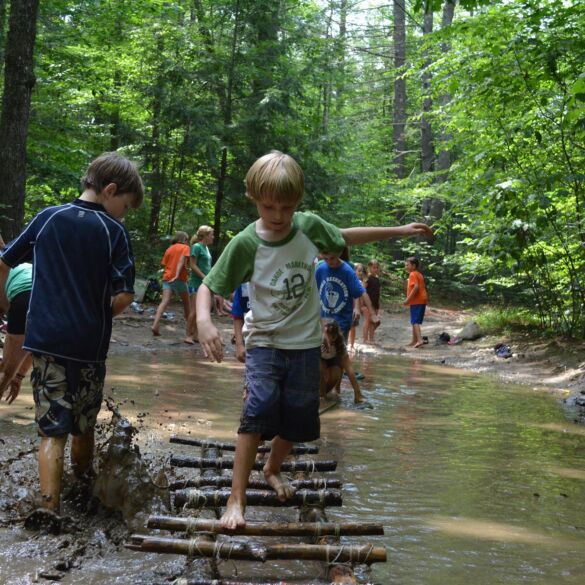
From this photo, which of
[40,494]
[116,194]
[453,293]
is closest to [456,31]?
[116,194]

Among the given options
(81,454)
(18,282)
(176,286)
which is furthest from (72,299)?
(176,286)

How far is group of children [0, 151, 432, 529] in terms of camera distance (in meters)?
3.66

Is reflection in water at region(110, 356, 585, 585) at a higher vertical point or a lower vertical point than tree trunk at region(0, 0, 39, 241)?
lower

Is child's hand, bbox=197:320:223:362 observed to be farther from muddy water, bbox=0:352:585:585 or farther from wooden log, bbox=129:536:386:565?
muddy water, bbox=0:352:585:585

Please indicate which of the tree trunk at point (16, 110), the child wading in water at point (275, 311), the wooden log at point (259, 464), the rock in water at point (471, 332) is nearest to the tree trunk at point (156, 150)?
A: the tree trunk at point (16, 110)

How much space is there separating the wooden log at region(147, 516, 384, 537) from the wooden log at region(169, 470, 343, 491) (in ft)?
2.03

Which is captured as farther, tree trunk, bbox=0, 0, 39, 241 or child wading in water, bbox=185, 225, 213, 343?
child wading in water, bbox=185, 225, 213, 343

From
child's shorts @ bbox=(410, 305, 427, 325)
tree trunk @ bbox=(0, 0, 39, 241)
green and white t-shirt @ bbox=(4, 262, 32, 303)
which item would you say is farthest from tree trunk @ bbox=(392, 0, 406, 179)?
green and white t-shirt @ bbox=(4, 262, 32, 303)

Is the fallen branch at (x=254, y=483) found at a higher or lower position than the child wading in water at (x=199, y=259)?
lower

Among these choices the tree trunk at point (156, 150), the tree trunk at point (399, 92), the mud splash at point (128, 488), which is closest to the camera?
the mud splash at point (128, 488)

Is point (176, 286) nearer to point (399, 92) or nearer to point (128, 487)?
point (128, 487)

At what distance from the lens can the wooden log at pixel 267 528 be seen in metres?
3.38

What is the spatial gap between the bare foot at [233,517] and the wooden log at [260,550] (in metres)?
0.16

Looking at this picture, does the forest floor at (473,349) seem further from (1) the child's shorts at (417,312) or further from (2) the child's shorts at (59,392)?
(2) the child's shorts at (59,392)
